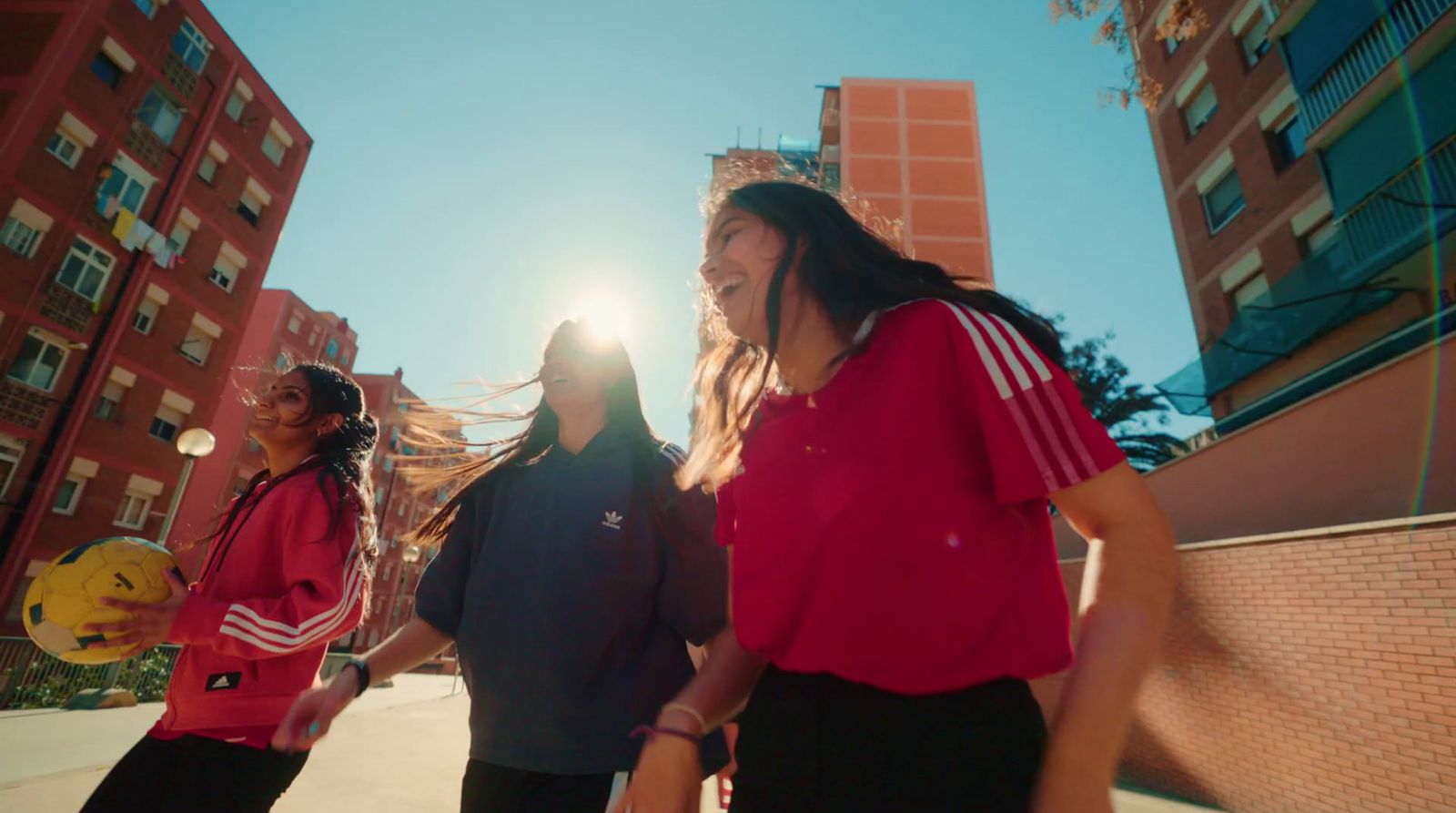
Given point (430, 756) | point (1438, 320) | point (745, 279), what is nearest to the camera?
point (745, 279)

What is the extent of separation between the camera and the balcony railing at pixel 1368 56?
10.3 m

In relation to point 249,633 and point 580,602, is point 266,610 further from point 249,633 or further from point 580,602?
point 580,602

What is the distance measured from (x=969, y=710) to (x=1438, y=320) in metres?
12.5

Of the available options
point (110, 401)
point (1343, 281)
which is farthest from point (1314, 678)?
point (110, 401)

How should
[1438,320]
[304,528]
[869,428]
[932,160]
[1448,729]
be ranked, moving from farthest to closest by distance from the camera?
[932,160], [1438,320], [1448,729], [304,528], [869,428]

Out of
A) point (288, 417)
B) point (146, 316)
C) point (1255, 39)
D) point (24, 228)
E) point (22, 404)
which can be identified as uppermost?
point (1255, 39)

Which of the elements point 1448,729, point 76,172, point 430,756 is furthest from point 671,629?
point 76,172

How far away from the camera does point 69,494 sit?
18797mm

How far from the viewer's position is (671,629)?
6.73 ft

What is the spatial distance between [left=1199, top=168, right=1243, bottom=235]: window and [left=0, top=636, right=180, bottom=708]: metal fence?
21713mm

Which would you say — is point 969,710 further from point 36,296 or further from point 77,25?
point 77,25

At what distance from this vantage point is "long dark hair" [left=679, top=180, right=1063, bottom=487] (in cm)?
121

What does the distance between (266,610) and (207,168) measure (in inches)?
1102

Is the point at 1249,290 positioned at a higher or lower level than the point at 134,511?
higher
